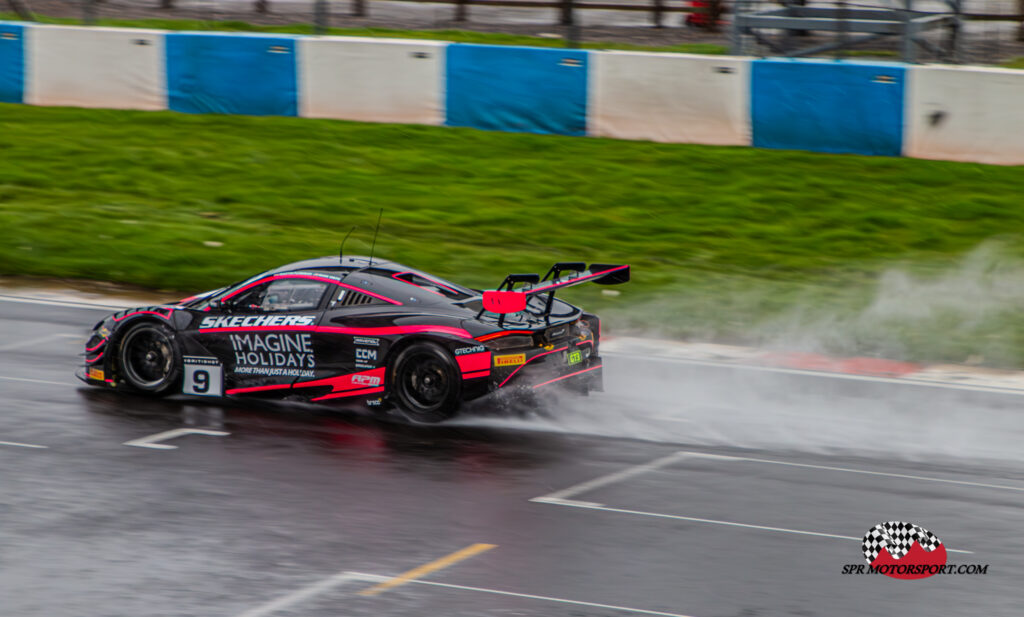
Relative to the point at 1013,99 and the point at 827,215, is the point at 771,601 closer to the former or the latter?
the point at 827,215

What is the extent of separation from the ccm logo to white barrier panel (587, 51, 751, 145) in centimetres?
986

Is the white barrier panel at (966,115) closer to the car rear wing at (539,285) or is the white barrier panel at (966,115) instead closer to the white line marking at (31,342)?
the car rear wing at (539,285)

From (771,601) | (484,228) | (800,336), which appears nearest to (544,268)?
(484,228)

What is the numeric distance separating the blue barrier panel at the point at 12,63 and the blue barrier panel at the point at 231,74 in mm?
2551

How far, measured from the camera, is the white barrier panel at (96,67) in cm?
2245

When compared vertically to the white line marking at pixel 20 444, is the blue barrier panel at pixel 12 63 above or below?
above

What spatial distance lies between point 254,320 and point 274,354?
347 millimetres

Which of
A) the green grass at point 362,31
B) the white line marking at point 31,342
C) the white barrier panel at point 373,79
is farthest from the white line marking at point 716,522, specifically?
the green grass at point 362,31

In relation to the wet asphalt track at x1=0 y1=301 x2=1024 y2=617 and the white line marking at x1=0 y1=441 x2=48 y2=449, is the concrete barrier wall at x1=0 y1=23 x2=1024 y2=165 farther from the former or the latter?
the white line marking at x1=0 y1=441 x2=48 y2=449

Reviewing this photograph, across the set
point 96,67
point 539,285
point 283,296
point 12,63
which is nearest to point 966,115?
point 539,285

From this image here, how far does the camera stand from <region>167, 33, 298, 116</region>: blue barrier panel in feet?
71.8

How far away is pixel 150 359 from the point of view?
40.7ft

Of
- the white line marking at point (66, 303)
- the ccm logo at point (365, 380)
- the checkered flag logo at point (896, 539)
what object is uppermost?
the white line marking at point (66, 303)

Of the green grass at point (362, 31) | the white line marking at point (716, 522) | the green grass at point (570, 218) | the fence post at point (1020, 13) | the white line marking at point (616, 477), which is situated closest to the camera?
the white line marking at point (716, 522)
